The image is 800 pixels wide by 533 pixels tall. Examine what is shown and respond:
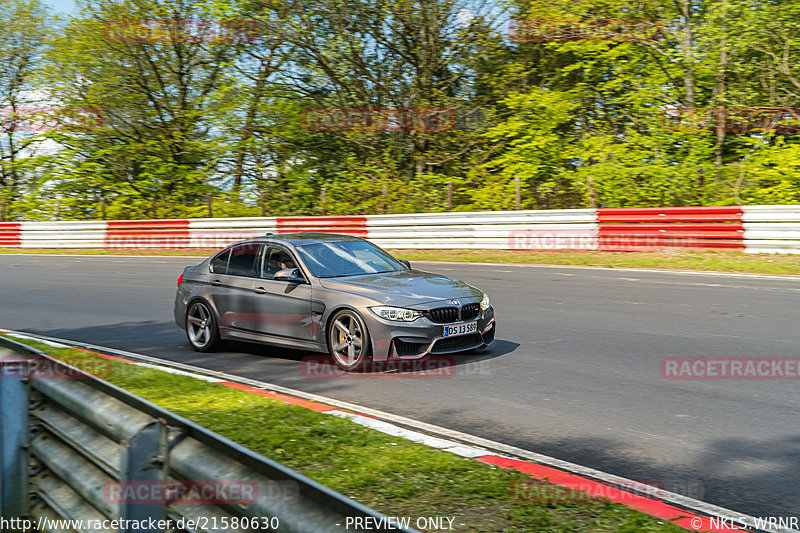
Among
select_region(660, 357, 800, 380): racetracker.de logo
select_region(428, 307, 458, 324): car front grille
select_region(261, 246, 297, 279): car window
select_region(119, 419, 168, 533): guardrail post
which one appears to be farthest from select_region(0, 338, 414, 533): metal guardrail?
select_region(660, 357, 800, 380): racetracker.de logo

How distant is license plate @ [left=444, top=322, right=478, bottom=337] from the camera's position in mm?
8141

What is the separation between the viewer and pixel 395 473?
15.9ft

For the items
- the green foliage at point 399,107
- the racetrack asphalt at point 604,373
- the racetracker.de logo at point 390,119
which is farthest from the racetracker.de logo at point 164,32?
the racetrack asphalt at point 604,373

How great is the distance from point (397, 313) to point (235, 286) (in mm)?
2631

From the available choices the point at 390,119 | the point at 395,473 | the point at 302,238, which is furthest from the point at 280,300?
the point at 390,119

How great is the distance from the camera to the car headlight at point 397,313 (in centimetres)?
800

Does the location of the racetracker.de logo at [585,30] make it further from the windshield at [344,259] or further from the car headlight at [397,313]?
the car headlight at [397,313]

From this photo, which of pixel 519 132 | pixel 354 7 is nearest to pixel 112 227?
pixel 354 7

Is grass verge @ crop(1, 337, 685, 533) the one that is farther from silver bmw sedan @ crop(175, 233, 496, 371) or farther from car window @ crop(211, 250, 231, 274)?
car window @ crop(211, 250, 231, 274)

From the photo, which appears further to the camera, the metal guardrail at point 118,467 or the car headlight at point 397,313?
the car headlight at point 397,313

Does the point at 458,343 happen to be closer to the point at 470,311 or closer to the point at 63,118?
the point at 470,311

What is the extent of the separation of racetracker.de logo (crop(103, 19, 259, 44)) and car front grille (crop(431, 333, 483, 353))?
2770cm

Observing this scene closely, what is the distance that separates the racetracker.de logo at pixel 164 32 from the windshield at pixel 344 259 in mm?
25886

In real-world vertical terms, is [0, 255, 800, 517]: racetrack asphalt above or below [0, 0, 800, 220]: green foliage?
below
